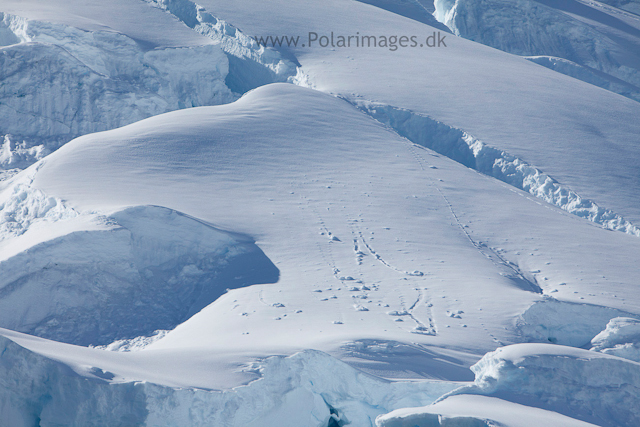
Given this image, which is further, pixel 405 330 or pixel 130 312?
pixel 130 312

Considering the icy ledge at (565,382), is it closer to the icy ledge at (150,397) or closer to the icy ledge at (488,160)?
the icy ledge at (150,397)

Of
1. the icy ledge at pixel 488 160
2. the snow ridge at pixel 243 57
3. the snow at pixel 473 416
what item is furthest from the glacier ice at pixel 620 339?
the snow ridge at pixel 243 57

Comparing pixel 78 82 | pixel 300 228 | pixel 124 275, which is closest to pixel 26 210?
pixel 124 275

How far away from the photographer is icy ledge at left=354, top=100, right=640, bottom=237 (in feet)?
33.4

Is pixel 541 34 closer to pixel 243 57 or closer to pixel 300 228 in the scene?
pixel 243 57

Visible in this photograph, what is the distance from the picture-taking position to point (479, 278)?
7785 mm

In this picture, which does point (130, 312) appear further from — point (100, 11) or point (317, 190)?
point (100, 11)

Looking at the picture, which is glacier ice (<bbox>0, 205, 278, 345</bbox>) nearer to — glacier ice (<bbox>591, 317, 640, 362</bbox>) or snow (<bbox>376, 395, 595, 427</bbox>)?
snow (<bbox>376, 395, 595, 427</bbox>)

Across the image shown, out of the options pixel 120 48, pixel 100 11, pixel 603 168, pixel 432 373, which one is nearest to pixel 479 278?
pixel 432 373

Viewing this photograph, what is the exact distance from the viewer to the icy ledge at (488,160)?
1019 centimetres

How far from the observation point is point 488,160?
36.7 feet

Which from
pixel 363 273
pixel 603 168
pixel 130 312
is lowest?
pixel 130 312

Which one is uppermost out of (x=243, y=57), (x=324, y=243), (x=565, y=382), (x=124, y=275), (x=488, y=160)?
(x=243, y=57)

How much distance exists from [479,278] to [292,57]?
7.59m
